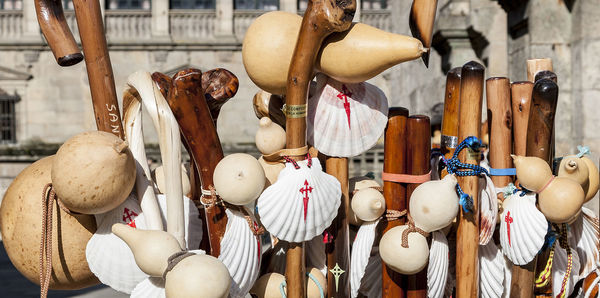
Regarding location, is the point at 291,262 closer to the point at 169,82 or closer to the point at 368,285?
the point at 368,285

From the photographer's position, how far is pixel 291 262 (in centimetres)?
130

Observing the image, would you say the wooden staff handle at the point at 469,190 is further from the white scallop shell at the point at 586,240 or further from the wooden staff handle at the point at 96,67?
the wooden staff handle at the point at 96,67

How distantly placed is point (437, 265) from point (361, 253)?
17 cm

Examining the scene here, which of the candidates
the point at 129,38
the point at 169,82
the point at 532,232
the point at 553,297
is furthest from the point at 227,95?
the point at 129,38

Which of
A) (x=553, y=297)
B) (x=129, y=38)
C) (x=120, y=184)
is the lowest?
(x=553, y=297)

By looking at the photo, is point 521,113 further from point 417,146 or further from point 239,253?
point 239,253

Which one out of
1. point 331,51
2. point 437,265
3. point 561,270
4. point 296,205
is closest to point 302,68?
point 331,51

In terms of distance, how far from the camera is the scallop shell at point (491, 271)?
→ 1.41 meters

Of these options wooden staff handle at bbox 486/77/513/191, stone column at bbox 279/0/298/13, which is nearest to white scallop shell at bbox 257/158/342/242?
wooden staff handle at bbox 486/77/513/191

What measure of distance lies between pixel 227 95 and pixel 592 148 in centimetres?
284

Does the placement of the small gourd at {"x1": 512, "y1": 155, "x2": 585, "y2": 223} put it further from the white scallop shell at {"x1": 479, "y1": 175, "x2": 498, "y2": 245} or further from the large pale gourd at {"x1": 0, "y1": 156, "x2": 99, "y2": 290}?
the large pale gourd at {"x1": 0, "y1": 156, "x2": 99, "y2": 290}

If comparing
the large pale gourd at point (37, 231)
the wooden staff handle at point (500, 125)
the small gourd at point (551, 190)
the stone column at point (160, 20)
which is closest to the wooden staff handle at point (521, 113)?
the wooden staff handle at point (500, 125)

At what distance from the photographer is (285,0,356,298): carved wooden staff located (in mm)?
1169

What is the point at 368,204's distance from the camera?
1.33 m
